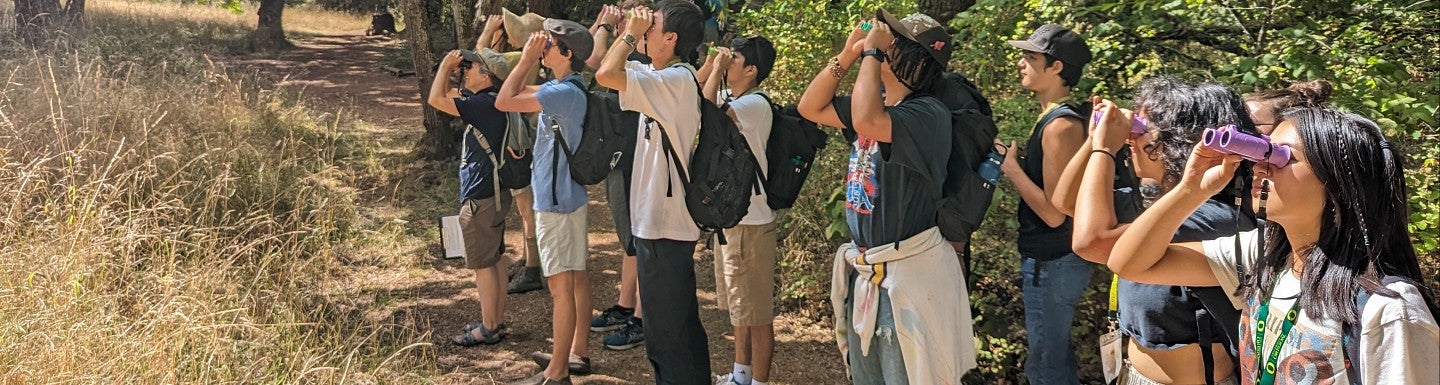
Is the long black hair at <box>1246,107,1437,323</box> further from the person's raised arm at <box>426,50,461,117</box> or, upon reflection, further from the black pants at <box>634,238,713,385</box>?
the person's raised arm at <box>426,50,461,117</box>

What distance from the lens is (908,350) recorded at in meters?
2.96

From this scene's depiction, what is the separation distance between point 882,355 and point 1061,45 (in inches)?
46.9

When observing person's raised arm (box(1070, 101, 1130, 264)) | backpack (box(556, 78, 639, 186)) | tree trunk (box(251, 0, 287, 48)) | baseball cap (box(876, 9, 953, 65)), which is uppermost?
baseball cap (box(876, 9, 953, 65))

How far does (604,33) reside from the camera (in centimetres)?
384

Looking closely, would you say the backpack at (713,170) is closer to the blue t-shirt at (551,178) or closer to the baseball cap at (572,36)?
the baseball cap at (572,36)

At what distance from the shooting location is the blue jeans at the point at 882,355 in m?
3.01

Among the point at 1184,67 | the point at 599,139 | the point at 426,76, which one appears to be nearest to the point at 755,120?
the point at 599,139

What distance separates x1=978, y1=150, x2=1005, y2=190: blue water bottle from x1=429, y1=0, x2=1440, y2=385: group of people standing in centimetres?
7

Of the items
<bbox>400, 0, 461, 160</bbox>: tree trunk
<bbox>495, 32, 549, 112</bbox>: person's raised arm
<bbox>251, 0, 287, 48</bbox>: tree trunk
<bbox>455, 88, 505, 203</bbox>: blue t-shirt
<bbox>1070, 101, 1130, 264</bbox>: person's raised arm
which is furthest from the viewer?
<bbox>251, 0, 287, 48</bbox>: tree trunk

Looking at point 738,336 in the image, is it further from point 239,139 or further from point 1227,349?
point 239,139

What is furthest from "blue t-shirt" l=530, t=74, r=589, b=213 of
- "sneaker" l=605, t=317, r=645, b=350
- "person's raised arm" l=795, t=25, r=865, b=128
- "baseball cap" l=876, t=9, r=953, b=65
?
"baseball cap" l=876, t=9, r=953, b=65

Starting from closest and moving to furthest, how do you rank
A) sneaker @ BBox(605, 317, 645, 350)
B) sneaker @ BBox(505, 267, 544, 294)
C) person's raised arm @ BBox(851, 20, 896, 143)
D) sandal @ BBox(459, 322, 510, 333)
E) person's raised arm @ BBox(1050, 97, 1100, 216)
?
1. person's raised arm @ BBox(1050, 97, 1100, 216)
2. person's raised arm @ BBox(851, 20, 896, 143)
3. sneaker @ BBox(605, 317, 645, 350)
4. sandal @ BBox(459, 322, 510, 333)
5. sneaker @ BBox(505, 267, 544, 294)

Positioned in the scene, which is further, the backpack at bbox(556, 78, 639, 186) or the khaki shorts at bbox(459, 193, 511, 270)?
the khaki shorts at bbox(459, 193, 511, 270)

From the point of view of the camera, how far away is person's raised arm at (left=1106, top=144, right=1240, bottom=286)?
1.90 meters
